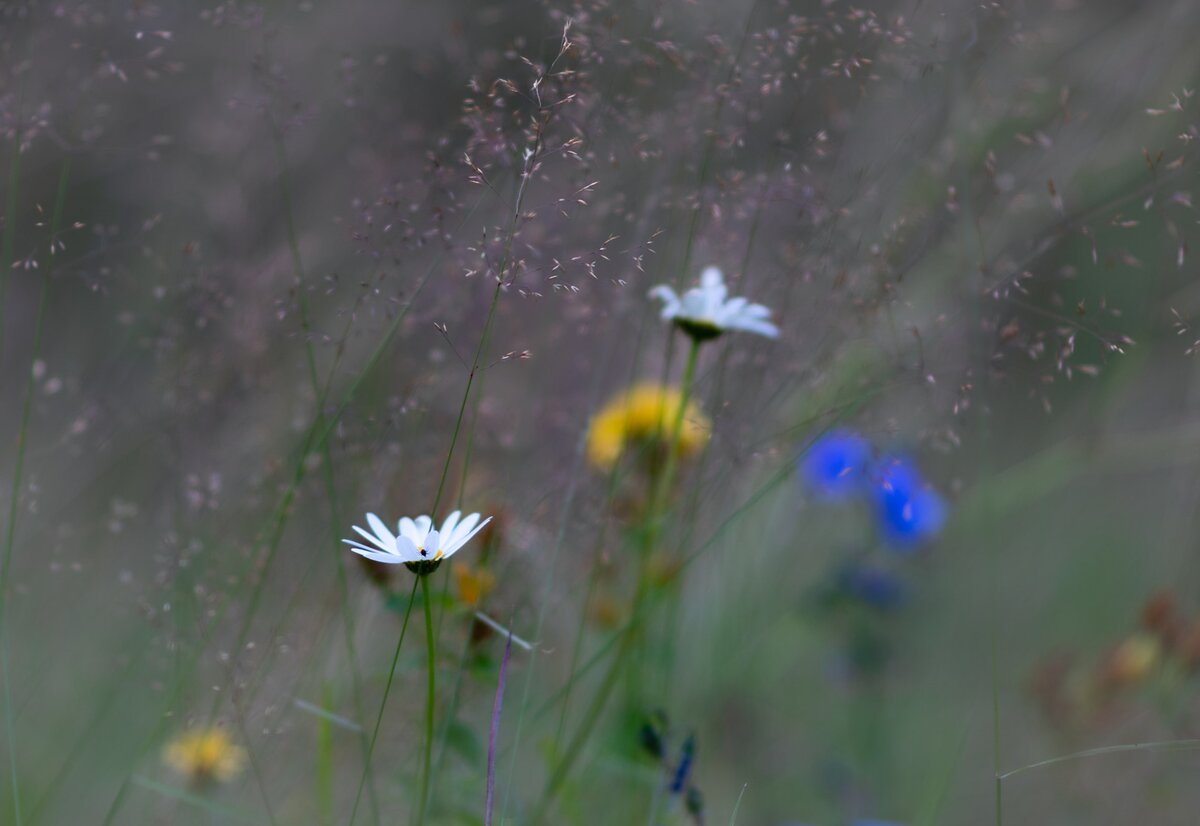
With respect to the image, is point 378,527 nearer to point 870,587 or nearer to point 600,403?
point 600,403

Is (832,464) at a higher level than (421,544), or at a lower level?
higher

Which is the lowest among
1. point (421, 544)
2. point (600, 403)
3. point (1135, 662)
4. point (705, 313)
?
point (421, 544)

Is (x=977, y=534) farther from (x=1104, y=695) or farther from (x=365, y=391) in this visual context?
(x=365, y=391)

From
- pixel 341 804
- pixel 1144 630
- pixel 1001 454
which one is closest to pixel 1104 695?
pixel 1144 630

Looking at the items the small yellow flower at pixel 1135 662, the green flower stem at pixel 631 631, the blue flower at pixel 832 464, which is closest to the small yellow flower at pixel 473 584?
the green flower stem at pixel 631 631

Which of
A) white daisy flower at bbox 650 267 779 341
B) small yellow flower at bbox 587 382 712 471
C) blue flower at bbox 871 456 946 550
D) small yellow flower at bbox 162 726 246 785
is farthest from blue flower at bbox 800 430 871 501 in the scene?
small yellow flower at bbox 162 726 246 785

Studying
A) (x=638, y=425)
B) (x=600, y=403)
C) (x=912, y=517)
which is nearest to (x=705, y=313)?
(x=638, y=425)
